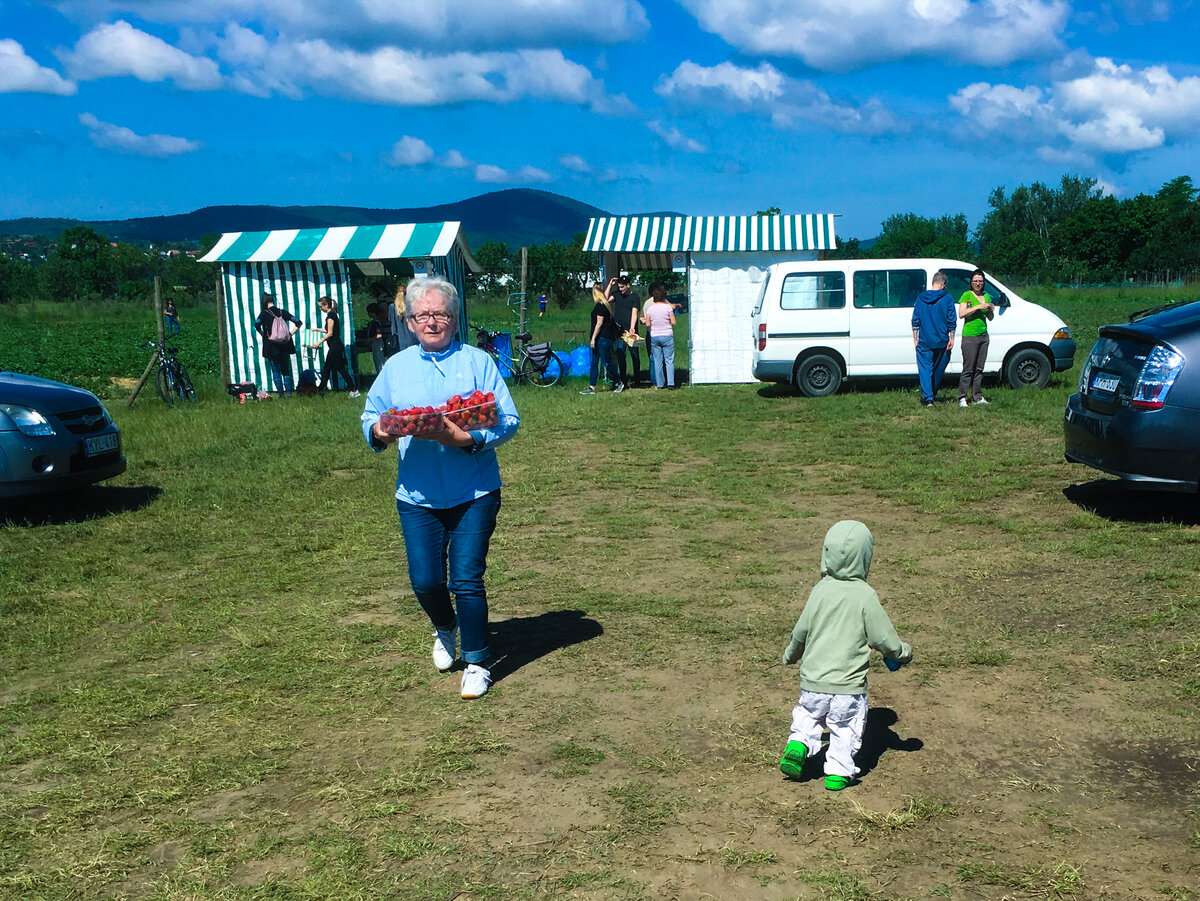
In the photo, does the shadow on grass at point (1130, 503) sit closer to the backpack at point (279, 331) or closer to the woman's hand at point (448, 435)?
the woman's hand at point (448, 435)

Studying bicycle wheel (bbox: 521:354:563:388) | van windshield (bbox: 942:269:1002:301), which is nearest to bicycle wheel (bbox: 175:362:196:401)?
bicycle wheel (bbox: 521:354:563:388)

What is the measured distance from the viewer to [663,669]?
5.03 metres

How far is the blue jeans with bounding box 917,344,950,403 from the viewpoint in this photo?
13470mm

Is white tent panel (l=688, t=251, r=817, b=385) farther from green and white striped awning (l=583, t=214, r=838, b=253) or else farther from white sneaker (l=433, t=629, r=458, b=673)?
white sneaker (l=433, t=629, r=458, b=673)

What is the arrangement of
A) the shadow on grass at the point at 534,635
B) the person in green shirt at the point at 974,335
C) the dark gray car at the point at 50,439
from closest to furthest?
the shadow on grass at the point at 534,635 → the dark gray car at the point at 50,439 → the person in green shirt at the point at 974,335

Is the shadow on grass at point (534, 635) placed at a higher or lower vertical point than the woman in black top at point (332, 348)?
lower

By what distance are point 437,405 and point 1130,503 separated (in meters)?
6.00

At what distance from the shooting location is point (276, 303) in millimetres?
19406

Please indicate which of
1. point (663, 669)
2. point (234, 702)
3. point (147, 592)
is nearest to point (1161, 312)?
point (663, 669)

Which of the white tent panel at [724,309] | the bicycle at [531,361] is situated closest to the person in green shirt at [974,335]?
the white tent panel at [724,309]

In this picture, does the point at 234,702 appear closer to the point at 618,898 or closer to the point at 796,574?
the point at 618,898

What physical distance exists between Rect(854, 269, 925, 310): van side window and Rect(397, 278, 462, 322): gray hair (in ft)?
38.5

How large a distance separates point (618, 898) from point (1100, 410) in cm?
589

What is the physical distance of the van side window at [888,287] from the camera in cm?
1522
